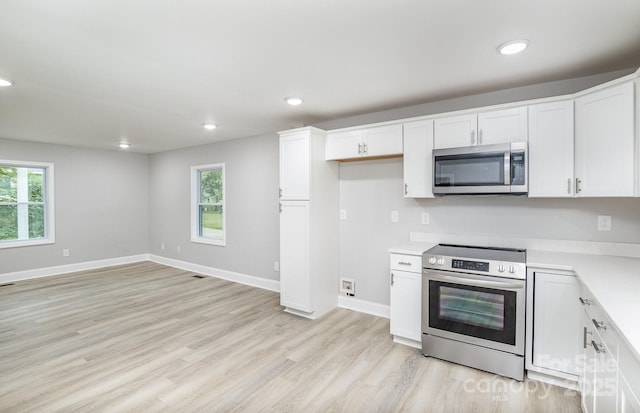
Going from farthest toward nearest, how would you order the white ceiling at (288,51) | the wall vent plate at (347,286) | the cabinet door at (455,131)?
1. the wall vent plate at (347,286)
2. the cabinet door at (455,131)
3. the white ceiling at (288,51)

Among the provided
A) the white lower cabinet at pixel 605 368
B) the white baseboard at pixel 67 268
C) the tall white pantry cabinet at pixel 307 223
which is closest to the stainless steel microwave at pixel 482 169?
the white lower cabinet at pixel 605 368

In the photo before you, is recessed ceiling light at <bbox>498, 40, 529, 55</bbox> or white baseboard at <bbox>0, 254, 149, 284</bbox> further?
white baseboard at <bbox>0, 254, 149, 284</bbox>

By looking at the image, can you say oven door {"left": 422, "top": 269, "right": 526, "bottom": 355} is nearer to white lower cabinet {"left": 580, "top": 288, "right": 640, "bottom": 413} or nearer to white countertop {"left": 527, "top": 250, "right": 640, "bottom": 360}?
white countertop {"left": 527, "top": 250, "right": 640, "bottom": 360}

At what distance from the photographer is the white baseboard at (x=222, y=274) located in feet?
16.1

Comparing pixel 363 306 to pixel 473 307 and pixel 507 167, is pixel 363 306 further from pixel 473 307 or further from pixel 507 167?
pixel 507 167

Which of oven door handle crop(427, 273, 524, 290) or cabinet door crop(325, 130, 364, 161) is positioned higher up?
cabinet door crop(325, 130, 364, 161)

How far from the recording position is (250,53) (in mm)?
2203

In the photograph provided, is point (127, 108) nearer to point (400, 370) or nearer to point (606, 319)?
point (400, 370)

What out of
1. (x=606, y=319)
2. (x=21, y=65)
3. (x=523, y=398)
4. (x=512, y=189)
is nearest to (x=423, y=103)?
(x=512, y=189)

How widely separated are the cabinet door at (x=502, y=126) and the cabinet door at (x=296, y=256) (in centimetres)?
190

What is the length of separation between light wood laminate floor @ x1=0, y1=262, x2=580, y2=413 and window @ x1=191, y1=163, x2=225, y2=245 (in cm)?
182

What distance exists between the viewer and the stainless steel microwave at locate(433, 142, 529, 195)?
259cm

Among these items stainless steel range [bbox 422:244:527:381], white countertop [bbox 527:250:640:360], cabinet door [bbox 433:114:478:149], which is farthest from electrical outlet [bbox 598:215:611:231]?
cabinet door [bbox 433:114:478:149]

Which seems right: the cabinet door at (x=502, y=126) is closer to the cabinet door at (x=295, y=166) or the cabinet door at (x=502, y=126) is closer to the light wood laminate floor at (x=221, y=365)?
the cabinet door at (x=295, y=166)
